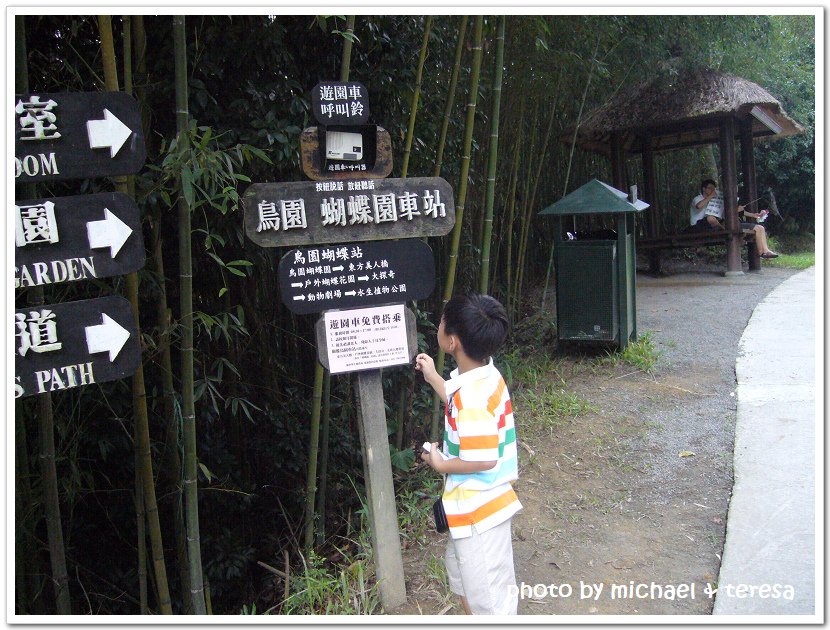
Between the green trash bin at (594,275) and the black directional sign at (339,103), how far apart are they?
2691 mm

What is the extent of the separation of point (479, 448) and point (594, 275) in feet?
10.4

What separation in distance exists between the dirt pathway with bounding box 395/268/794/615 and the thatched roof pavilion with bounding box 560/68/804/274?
10.5 feet

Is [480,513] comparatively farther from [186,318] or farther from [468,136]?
[468,136]

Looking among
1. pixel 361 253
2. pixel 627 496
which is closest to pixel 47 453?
pixel 361 253

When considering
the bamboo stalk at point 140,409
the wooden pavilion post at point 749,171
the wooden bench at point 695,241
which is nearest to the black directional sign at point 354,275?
the bamboo stalk at point 140,409

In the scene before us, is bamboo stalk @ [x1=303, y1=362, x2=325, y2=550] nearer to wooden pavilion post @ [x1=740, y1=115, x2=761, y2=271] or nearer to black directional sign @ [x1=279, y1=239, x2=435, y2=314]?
black directional sign @ [x1=279, y1=239, x2=435, y2=314]

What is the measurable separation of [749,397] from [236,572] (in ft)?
9.77

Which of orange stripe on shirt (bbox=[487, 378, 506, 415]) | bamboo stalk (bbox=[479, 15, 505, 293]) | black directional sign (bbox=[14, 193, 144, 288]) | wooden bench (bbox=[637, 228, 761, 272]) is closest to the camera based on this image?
black directional sign (bbox=[14, 193, 144, 288])

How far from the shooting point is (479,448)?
2.07 metres

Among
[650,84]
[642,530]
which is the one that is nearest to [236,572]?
[642,530]

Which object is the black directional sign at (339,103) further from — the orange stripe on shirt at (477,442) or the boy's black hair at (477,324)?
the orange stripe on shirt at (477,442)

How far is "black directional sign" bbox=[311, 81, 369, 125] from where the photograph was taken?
7.61ft

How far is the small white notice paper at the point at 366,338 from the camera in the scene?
243 cm

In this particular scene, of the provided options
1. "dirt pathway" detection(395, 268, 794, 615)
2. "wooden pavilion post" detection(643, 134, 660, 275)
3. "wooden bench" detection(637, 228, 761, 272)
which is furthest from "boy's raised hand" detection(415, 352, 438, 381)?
"wooden pavilion post" detection(643, 134, 660, 275)
